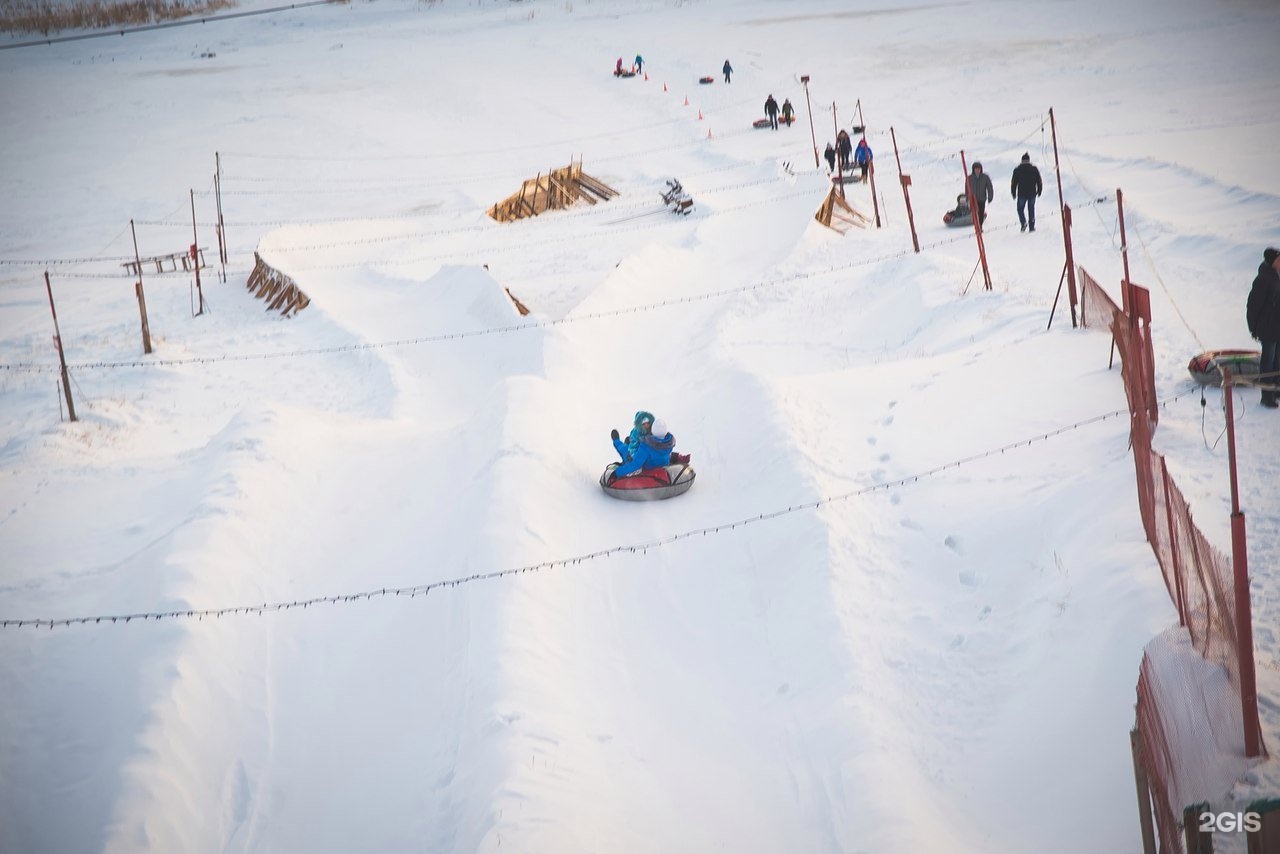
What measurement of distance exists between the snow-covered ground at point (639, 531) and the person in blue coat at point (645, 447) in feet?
1.91

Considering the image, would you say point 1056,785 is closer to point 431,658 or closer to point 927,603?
point 927,603

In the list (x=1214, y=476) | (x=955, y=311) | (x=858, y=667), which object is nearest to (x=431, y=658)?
(x=858, y=667)

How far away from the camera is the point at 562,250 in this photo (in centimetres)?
2903

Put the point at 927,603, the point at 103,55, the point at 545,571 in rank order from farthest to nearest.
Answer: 1. the point at 103,55
2. the point at 545,571
3. the point at 927,603

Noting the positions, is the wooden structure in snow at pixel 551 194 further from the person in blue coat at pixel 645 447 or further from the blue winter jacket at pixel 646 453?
the blue winter jacket at pixel 646 453

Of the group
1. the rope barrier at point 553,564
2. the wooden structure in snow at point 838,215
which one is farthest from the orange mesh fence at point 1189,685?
the wooden structure in snow at point 838,215

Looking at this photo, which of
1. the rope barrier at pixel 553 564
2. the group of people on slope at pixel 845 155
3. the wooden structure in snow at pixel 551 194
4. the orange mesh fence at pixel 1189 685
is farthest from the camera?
the wooden structure in snow at pixel 551 194

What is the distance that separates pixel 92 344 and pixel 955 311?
21.7 m

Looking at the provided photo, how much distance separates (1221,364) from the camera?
1138 centimetres

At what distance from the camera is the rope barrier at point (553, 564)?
1088 cm

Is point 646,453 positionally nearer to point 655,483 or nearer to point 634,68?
point 655,483

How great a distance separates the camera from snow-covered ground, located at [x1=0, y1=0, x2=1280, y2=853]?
332 inches

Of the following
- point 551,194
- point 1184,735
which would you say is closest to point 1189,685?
point 1184,735

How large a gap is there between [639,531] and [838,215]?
16.8m
